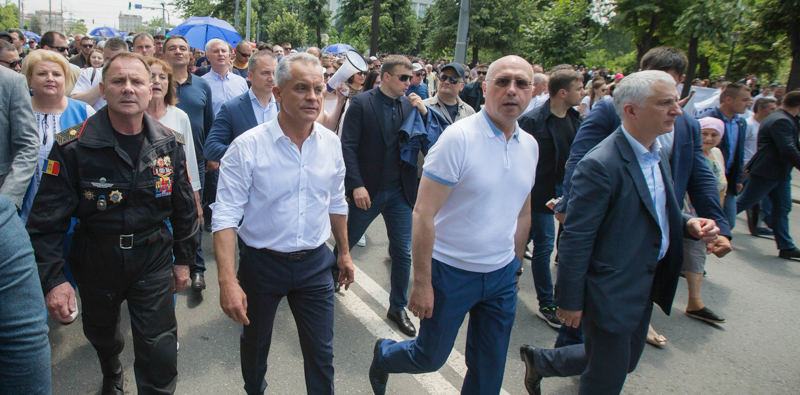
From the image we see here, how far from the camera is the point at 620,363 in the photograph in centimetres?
250

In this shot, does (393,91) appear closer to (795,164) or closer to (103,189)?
(103,189)

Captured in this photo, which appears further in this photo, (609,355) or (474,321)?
(474,321)

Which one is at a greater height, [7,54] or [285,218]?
[7,54]

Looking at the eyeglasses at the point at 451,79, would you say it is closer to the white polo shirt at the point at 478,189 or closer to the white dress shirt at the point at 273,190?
the white polo shirt at the point at 478,189

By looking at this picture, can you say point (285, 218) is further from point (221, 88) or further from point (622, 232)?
point (221, 88)

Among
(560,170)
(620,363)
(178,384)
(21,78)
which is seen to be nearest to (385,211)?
(560,170)

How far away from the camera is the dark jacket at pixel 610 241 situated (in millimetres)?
2383

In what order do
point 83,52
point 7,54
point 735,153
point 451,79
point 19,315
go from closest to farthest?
point 19,315 < point 7,54 < point 451,79 < point 735,153 < point 83,52

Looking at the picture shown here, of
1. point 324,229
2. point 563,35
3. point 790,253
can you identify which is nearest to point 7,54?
point 324,229

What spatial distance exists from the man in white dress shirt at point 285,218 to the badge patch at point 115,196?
1.44 feet

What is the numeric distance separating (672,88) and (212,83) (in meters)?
5.00

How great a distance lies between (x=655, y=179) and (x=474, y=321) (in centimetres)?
115

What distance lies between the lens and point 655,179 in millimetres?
2527

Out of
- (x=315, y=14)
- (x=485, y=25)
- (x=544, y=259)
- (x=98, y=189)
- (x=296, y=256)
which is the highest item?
(x=315, y=14)
